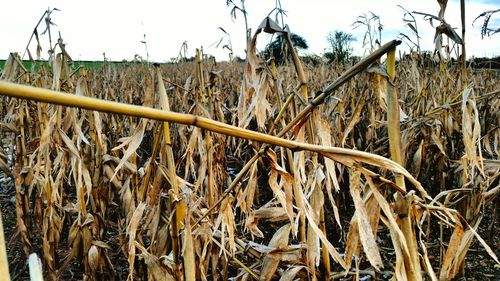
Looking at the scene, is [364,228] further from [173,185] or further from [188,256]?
[173,185]

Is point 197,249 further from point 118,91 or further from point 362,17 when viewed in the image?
point 118,91

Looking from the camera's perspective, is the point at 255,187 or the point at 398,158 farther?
the point at 255,187

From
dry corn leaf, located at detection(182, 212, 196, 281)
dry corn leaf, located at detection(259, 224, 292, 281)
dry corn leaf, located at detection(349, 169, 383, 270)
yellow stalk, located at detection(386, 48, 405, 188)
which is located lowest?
dry corn leaf, located at detection(259, 224, 292, 281)

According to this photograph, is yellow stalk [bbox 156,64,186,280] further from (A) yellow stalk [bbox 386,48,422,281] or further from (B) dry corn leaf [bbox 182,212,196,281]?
(A) yellow stalk [bbox 386,48,422,281]

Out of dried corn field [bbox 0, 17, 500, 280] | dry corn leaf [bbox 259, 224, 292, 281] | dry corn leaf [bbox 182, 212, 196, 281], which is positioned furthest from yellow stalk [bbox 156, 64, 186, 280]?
dry corn leaf [bbox 259, 224, 292, 281]

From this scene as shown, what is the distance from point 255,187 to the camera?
5.13 ft

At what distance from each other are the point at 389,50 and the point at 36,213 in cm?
203

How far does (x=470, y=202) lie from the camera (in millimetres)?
1881

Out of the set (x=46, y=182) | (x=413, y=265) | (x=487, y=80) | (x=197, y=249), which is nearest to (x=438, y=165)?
(x=197, y=249)

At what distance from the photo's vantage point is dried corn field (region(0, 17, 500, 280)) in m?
0.60

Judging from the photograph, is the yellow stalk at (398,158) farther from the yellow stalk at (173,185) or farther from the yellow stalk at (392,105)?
the yellow stalk at (173,185)

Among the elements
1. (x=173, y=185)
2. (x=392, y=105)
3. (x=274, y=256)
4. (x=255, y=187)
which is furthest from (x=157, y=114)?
(x=255, y=187)

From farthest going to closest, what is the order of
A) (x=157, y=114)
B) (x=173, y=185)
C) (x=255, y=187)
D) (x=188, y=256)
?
(x=255, y=187) < (x=173, y=185) < (x=188, y=256) < (x=157, y=114)

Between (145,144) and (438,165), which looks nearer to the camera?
(438,165)
